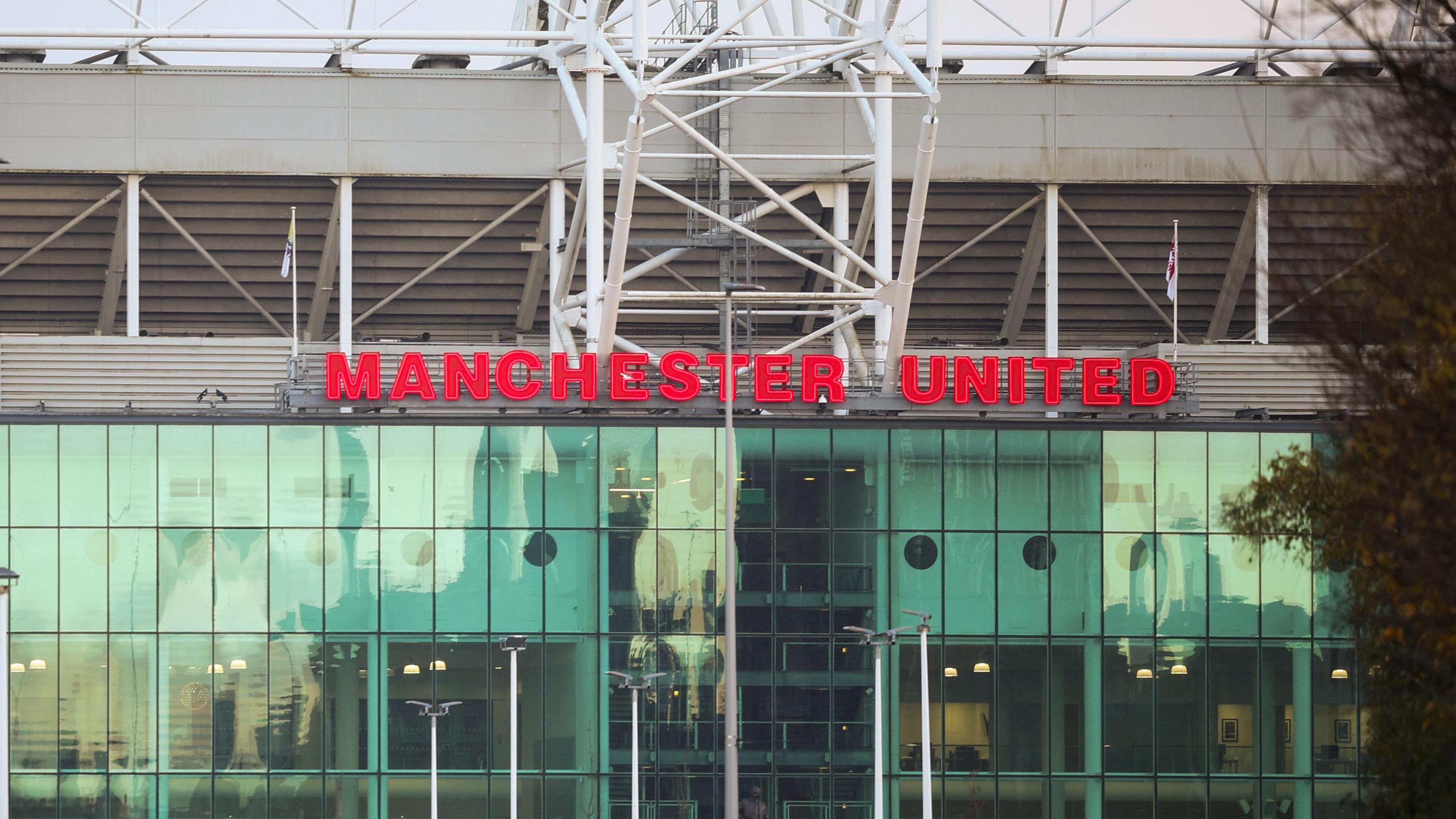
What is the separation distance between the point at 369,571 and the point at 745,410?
10812mm

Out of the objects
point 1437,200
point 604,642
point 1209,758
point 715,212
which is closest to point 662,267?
point 715,212

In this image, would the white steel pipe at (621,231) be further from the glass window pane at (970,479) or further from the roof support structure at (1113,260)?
the roof support structure at (1113,260)

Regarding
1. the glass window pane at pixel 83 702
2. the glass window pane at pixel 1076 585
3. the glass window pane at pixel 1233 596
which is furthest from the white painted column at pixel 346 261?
the glass window pane at pixel 1233 596

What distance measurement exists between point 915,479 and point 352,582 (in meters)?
15.2

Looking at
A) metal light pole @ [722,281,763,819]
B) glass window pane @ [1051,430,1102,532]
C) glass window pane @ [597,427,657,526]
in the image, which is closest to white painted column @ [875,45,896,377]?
glass window pane @ [1051,430,1102,532]

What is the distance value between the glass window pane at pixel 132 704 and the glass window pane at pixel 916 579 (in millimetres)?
19497

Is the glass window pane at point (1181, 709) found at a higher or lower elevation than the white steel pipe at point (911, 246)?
lower

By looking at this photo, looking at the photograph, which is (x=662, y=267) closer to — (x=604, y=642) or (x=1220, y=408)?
(x=604, y=642)

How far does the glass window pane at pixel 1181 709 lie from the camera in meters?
46.7

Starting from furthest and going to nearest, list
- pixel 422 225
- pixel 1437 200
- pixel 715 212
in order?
pixel 422 225 < pixel 715 212 < pixel 1437 200

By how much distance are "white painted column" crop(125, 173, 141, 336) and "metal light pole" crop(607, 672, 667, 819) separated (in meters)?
18.3

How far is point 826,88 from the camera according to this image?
52.9m

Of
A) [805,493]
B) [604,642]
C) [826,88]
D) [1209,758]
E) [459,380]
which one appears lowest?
[1209,758]

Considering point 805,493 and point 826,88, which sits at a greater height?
point 826,88
